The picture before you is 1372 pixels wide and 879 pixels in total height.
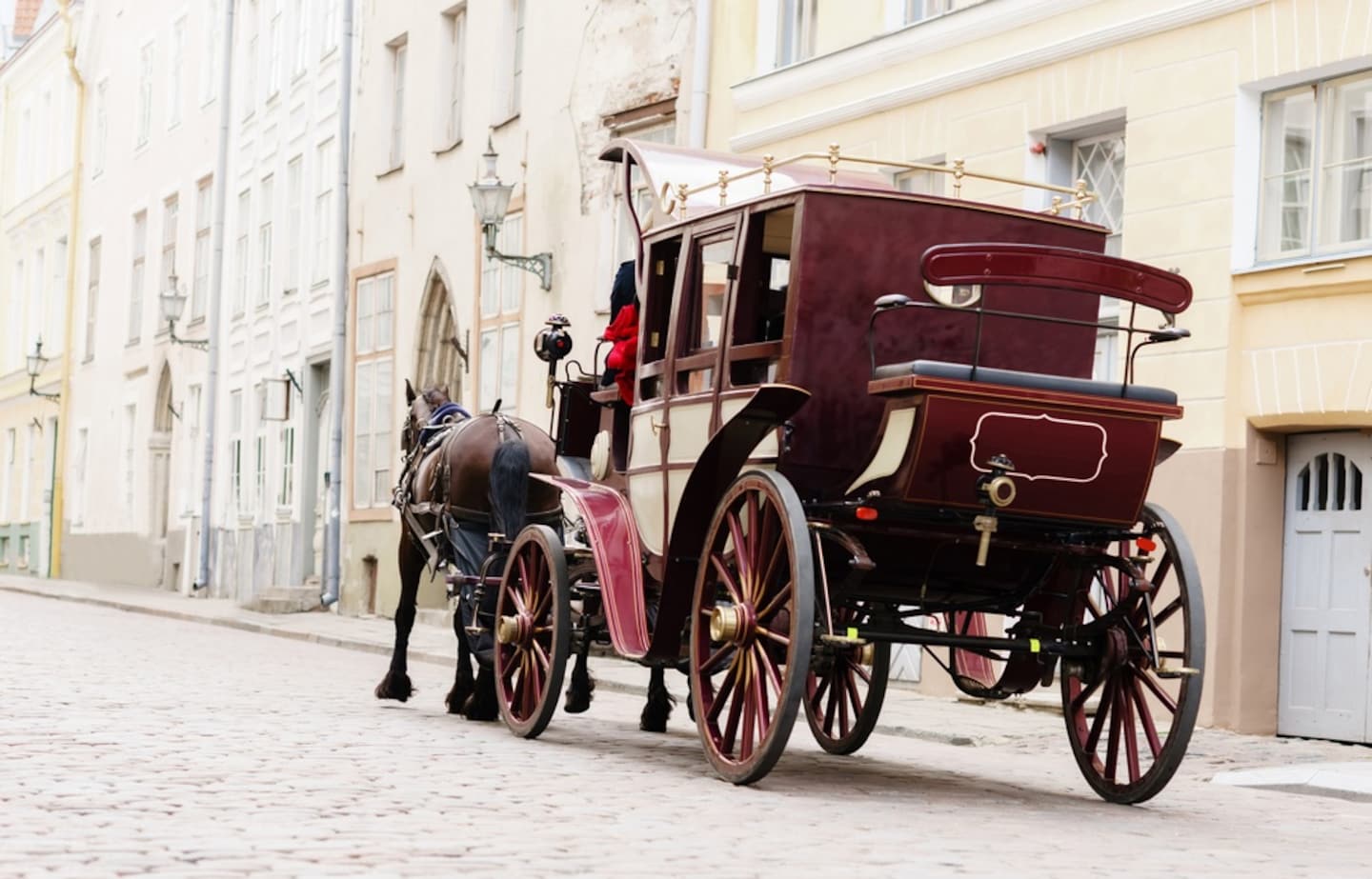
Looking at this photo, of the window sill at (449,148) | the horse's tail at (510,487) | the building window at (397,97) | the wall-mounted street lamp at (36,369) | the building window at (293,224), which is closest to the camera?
the horse's tail at (510,487)

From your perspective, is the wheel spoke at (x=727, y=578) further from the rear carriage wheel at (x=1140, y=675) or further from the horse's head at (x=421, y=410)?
the horse's head at (x=421, y=410)

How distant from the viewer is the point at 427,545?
12688 millimetres

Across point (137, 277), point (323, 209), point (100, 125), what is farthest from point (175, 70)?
point (323, 209)

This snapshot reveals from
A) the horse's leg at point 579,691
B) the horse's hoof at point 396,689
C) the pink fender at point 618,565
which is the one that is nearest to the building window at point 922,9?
the horse's leg at point 579,691

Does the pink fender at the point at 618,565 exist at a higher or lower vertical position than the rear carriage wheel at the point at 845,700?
higher

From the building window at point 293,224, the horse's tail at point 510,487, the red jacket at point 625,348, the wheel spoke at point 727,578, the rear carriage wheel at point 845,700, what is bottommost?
the rear carriage wheel at point 845,700

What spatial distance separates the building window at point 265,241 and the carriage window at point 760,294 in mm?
24208

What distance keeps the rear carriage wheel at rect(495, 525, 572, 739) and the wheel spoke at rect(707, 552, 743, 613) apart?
1.52 m

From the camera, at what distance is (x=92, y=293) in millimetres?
42750

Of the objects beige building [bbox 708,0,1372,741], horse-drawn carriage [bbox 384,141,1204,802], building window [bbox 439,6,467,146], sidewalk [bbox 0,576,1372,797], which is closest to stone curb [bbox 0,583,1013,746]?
sidewalk [bbox 0,576,1372,797]

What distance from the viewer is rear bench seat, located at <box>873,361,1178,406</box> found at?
7.73 m

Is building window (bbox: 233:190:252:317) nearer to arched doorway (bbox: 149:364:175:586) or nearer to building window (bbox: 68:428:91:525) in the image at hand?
arched doorway (bbox: 149:364:175:586)

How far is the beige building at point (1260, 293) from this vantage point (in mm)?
12883

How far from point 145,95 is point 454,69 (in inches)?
612
